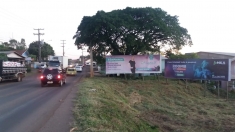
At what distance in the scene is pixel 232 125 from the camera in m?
12.8

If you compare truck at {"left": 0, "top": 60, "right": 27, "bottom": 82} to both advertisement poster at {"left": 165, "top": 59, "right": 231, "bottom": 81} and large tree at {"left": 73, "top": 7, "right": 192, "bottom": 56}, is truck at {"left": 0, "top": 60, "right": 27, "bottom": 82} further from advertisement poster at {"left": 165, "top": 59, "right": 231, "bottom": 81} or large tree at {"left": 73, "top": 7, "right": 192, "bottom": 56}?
advertisement poster at {"left": 165, "top": 59, "right": 231, "bottom": 81}

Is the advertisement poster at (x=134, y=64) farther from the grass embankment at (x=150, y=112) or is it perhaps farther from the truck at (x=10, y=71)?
the truck at (x=10, y=71)

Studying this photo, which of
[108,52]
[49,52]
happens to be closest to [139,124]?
[108,52]

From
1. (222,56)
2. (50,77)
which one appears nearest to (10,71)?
(50,77)

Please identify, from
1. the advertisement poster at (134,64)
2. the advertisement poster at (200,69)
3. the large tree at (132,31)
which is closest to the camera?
the advertisement poster at (200,69)

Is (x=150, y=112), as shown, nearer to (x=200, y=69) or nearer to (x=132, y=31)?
(x=200, y=69)

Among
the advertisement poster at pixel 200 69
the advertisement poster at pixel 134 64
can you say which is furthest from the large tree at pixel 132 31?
the advertisement poster at pixel 200 69

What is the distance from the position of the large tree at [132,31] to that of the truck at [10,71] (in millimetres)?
9044

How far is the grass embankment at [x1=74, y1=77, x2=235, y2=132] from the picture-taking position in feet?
30.8

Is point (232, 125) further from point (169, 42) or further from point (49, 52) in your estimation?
point (49, 52)

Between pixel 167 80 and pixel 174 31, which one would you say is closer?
pixel 167 80

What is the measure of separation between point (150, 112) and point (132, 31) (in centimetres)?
1848

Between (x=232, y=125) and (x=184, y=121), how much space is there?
2.39 metres

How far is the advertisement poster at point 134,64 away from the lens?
1142 inches
